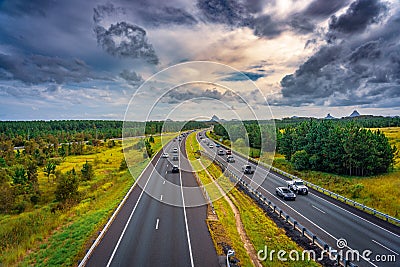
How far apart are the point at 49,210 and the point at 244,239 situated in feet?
91.3

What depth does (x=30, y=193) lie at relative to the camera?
46438 mm

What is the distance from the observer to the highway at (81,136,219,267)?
19.2 metres

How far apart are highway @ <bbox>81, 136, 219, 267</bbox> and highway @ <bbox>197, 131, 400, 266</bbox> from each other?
10139 millimetres

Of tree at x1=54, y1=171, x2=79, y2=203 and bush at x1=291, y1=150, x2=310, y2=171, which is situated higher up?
bush at x1=291, y1=150, x2=310, y2=171

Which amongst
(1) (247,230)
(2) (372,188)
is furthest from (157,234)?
(2) (372,188)

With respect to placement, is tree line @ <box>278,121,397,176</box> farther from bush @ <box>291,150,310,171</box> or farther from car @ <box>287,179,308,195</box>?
car @ <box>287,179,308,195</box>

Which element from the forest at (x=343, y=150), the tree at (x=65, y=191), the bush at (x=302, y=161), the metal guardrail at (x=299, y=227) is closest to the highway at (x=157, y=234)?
the metal guardrail at (x=299, y=227)

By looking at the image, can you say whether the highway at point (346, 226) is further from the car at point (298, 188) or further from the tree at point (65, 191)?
the tree at point (65, 191)

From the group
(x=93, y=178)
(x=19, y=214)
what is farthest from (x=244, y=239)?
(x=93, y=178)

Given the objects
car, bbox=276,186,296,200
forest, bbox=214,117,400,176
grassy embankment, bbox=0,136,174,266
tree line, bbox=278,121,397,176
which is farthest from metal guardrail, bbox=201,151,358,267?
tree line, bbox=278,121,397,176

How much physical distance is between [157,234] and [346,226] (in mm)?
17675

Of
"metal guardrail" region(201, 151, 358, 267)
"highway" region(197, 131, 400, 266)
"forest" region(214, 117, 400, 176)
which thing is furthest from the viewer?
"forest" region(214, 117, 400, 176)

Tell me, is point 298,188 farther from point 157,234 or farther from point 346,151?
point 157,234

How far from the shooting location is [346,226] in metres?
26.7
